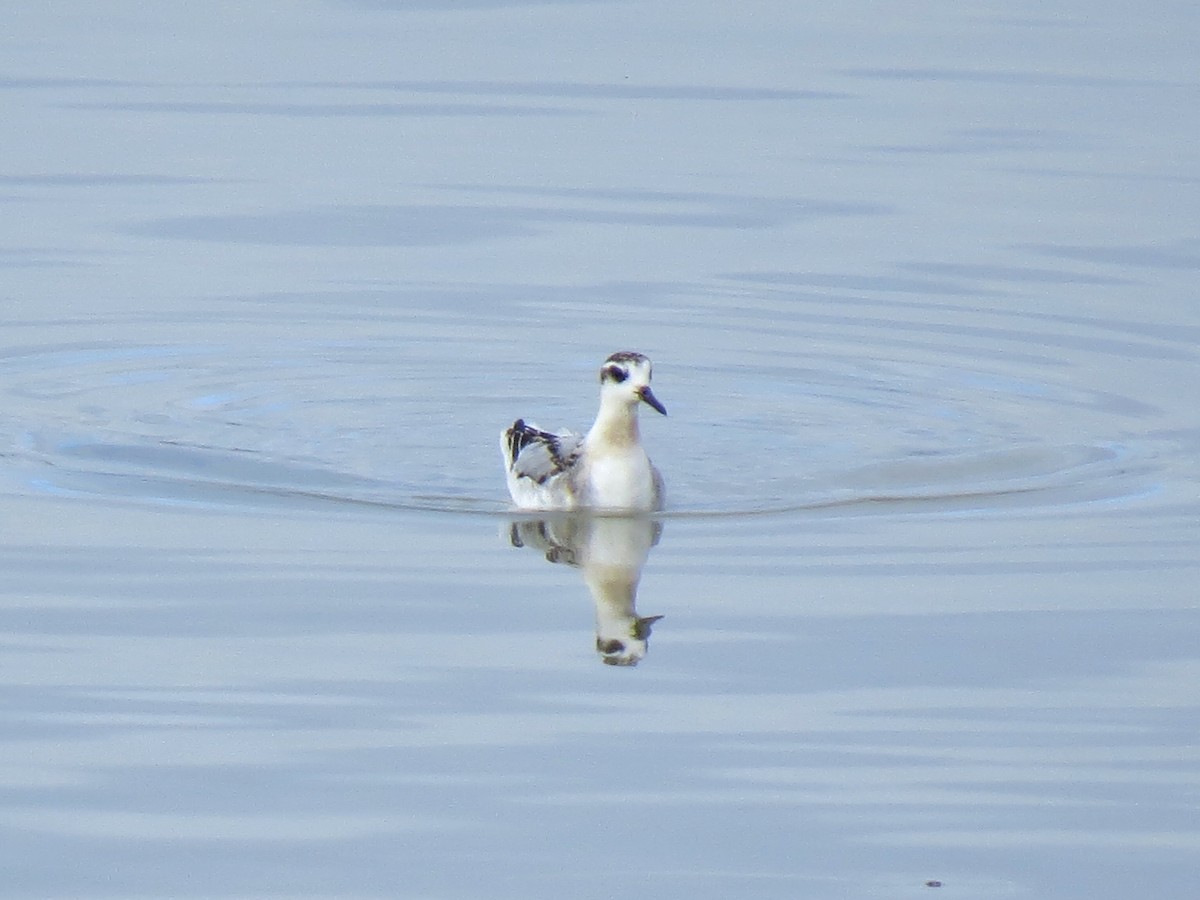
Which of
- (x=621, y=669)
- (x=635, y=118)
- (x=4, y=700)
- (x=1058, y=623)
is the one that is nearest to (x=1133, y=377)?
(x=1058, y=623)

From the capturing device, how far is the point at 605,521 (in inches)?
586

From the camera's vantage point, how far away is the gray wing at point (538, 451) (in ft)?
49.4

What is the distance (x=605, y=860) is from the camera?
9359 millimetres

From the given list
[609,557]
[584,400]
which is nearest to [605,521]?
[609,557]

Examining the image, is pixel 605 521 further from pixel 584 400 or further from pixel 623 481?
pixel 584 400

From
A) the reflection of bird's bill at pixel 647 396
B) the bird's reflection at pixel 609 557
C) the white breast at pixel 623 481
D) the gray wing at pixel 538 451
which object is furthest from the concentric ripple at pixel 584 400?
the reflection of bird's bill at pixel 647 396

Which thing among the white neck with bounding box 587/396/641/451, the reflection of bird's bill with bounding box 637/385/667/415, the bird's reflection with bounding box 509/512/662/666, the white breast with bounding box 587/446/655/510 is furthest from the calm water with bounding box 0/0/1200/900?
the reflection of bird's bill with bounding box 637/385/667/415

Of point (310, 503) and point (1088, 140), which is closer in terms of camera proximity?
point (310, 503)

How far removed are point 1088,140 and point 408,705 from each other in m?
18.4

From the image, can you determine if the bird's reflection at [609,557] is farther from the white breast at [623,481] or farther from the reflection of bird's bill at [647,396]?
the reflection of bird's bill at [647,396]

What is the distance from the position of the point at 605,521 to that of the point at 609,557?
3.32ft

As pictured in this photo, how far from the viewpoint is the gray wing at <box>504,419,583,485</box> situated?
49.4 ft

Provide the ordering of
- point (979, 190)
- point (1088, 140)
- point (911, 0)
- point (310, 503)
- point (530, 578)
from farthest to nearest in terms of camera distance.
A: point (911, 0)
point (1088, 140)
point (979, 190)
point (310, 503)
point (530, 578)

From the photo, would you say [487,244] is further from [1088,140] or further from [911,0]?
[911,0]
